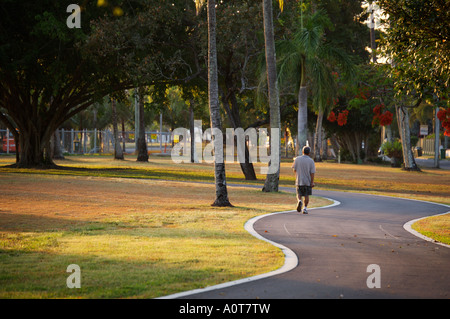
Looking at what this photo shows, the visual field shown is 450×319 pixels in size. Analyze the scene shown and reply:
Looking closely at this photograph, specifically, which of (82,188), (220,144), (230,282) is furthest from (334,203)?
(230,282)

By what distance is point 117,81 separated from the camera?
3591 cm

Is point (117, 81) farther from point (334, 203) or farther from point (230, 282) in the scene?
point (230, 282)

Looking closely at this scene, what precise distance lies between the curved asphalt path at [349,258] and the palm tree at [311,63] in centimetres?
1005

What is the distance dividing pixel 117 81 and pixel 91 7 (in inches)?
224

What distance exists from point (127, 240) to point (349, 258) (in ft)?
13.8

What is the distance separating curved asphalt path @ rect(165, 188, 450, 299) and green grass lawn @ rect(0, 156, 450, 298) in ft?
1.92

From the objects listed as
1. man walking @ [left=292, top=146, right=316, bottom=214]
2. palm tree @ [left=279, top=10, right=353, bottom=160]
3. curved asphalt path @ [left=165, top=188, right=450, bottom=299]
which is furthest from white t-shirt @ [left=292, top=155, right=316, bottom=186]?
palm tree @ [left=279, top=10, right=353, bottom=160]

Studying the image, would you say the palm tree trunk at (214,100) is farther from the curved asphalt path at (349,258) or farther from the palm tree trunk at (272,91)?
the palm tree trunk at (272,91)

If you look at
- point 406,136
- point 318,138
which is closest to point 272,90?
point 406,136

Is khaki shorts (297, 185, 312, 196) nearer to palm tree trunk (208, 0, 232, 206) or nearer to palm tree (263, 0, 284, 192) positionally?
palm tree trunk (208, 0, 232, 206)

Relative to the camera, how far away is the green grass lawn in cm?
790

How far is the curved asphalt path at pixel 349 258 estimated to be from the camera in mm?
7488

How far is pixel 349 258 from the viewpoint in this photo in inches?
390

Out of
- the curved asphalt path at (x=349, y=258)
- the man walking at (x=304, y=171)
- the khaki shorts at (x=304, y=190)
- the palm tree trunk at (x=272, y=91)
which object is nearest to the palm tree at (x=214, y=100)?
the curved asphalt path at (x=349, y=258)
